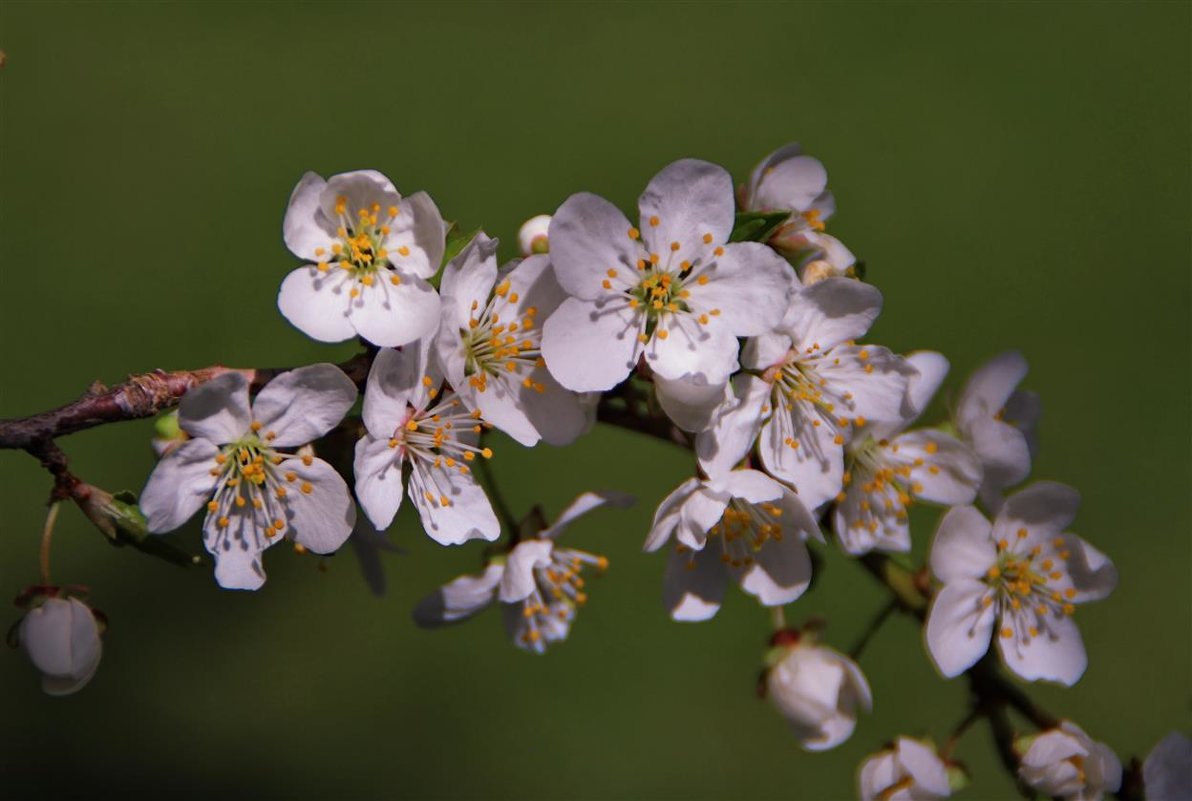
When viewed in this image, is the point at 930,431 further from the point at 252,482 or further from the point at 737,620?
the point at 737,620

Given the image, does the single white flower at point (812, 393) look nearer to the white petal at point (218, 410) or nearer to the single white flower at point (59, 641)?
the white petal at point (218, 410)

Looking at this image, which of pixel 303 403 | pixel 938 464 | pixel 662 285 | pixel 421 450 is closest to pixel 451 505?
pixel 421 450

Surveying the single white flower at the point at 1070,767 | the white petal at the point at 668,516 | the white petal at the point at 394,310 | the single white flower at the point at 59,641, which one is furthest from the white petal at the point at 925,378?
the single white flower at the point at 59,641

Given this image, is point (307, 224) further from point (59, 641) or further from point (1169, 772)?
point (1169, 772)

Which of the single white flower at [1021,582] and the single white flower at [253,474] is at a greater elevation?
the single white flower at [253,474]

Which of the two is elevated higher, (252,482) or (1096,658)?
(252,482)

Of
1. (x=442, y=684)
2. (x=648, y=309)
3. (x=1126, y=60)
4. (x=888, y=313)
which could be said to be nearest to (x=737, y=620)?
(x=442, y=684)

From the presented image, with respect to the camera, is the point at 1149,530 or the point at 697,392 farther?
the point at 1149,530

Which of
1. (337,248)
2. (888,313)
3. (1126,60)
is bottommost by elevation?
(888,313)

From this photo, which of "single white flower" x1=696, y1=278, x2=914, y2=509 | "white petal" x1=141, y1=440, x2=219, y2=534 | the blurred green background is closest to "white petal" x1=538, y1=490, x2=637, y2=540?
"single white flower" x1=696, y1=278, x2=914, y2=509
